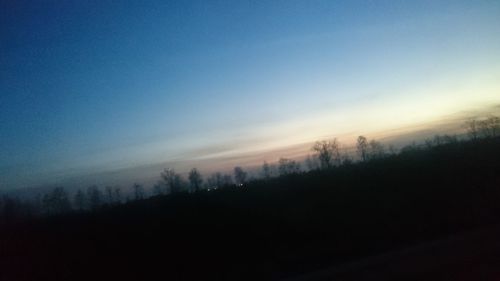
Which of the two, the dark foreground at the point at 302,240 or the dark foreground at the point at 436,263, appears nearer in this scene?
the dark foreground at the point at 436,263

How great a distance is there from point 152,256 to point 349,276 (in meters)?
11.7

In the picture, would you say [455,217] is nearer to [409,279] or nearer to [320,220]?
[320,220]

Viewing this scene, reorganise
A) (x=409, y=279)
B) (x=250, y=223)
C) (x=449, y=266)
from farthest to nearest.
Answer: (x=250, y=223) → (x=449, y=266) → (x=409, y=279)

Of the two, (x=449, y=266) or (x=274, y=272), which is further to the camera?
(x=274, y=272)

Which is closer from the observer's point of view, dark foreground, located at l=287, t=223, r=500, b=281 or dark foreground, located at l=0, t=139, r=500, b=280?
dark foreground, located at l=287, t=223, r=500, b=281

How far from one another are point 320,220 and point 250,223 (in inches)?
170

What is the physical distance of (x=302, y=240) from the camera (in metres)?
19.2

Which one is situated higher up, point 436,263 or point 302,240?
point 436,263

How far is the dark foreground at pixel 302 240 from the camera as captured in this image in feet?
37.7

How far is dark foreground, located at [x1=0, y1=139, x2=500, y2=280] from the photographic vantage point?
1149 cm

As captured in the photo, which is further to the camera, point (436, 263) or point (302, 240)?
point (302, 240)

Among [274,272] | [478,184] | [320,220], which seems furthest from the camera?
[478,184]

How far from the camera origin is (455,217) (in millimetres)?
17297

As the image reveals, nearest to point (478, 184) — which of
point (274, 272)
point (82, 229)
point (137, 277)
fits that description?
point (274, 272)
